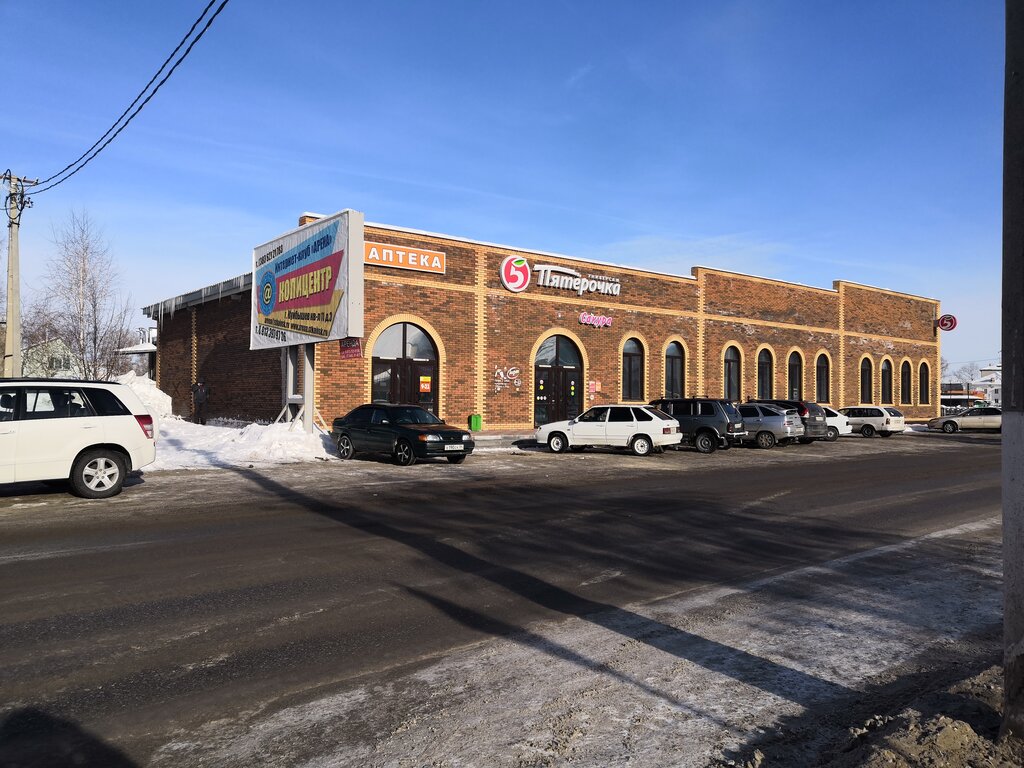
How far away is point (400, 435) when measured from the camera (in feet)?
59.1

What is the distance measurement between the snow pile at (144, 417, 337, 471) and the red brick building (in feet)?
6.66

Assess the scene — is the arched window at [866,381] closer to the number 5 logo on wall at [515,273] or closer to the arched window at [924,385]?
the arched window at [924,385]

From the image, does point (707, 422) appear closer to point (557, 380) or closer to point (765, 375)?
point (557, 380)

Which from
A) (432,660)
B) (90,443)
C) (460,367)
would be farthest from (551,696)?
(460,367)

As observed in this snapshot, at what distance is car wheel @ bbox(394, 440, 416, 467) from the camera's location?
1789 centimetres

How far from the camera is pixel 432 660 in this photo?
15.5ft

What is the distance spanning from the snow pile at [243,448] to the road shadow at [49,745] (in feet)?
43.9

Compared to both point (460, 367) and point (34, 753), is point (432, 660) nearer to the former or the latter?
point (34, 753)

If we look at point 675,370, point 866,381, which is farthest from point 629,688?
point 866,381

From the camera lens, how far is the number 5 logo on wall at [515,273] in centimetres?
2670

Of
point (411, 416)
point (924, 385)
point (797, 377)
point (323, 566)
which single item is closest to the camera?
point (323, 566)

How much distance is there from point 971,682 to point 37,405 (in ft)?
40.4

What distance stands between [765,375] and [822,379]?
18.0ft

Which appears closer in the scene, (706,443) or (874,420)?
(706,443)
